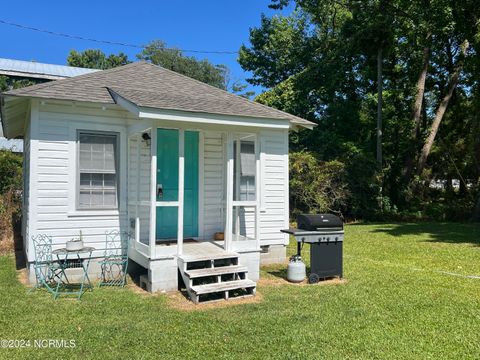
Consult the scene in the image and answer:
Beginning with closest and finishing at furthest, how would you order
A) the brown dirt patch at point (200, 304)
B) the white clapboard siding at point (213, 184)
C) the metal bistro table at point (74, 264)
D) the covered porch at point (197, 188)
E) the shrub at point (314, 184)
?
the brown dirt patch at point (200, 304), the metal bistro table at point (74, 264), the covered porch at point (197, 188), the white clapboard siding at point (213, 184), the shrub at point (314, 184)

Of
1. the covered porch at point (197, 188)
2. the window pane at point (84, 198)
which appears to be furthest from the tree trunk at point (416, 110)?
the window pane at point (84, 198)

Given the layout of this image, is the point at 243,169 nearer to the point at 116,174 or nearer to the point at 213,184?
the point at 213,184

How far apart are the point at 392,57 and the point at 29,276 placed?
19.8 metres

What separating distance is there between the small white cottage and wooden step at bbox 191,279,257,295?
0.02m

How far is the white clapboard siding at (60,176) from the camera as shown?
673 cm

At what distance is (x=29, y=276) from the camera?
22.3ft

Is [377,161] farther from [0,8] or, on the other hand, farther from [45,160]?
[0,8]

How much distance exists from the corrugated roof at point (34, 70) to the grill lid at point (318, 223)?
20.7m

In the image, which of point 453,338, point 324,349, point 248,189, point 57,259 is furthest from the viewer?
point 248,189

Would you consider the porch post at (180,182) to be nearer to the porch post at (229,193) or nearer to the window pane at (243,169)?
the porch post at (229,193)

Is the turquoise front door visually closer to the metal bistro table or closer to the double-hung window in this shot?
the double-hung window

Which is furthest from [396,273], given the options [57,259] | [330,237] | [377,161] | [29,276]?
[377,161]

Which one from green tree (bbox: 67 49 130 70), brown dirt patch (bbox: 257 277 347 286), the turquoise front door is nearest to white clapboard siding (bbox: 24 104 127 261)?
the turquoise front door

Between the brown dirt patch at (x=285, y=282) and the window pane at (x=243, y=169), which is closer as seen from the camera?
the brown dirt patch at (x=285, y=282)
